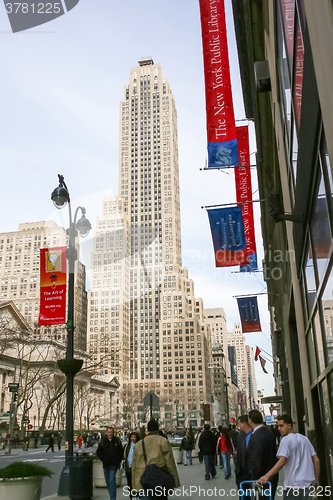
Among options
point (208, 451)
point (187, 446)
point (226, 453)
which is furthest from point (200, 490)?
point (187, 446)

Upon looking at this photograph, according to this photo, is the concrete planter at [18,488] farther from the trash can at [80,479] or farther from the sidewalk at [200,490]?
the sidewalk at [200,490]

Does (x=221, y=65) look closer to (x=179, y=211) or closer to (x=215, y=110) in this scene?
(x=215, y=110)

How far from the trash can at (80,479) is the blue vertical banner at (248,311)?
1341 cm

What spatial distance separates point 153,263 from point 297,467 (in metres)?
168

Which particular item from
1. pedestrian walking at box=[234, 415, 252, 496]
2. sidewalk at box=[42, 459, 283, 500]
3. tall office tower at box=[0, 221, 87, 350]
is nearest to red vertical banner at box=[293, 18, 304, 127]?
pedestrian walking at box=[234, 415, 252, 496]

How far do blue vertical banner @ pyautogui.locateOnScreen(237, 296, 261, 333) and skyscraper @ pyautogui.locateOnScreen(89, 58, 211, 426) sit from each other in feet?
418

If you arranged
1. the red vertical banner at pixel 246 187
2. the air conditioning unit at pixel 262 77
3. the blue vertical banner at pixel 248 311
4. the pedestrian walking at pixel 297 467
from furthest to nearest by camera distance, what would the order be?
the blue vertical banner at pixel 248 311 < the red vertical banner at pixel 246 187 < the air conditioning unit at pixel 262 77 < the pedestrian walking at pixel 297 467

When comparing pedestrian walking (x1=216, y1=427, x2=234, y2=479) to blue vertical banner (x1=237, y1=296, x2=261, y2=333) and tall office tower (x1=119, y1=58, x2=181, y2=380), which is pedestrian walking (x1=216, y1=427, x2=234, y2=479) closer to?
blue vertical banner (x1=237, y1=296, x2=261, y2=333)

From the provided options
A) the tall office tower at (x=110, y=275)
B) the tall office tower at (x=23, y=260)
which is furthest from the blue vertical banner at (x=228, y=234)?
the tall office tower at (x=110, y=275)

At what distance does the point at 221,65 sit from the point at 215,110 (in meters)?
1.28

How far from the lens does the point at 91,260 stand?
15850 cm

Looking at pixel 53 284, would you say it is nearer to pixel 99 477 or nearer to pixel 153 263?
pixel 99 477

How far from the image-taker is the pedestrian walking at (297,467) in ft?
19.1

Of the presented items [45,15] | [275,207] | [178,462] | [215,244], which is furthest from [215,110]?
[178,462]
